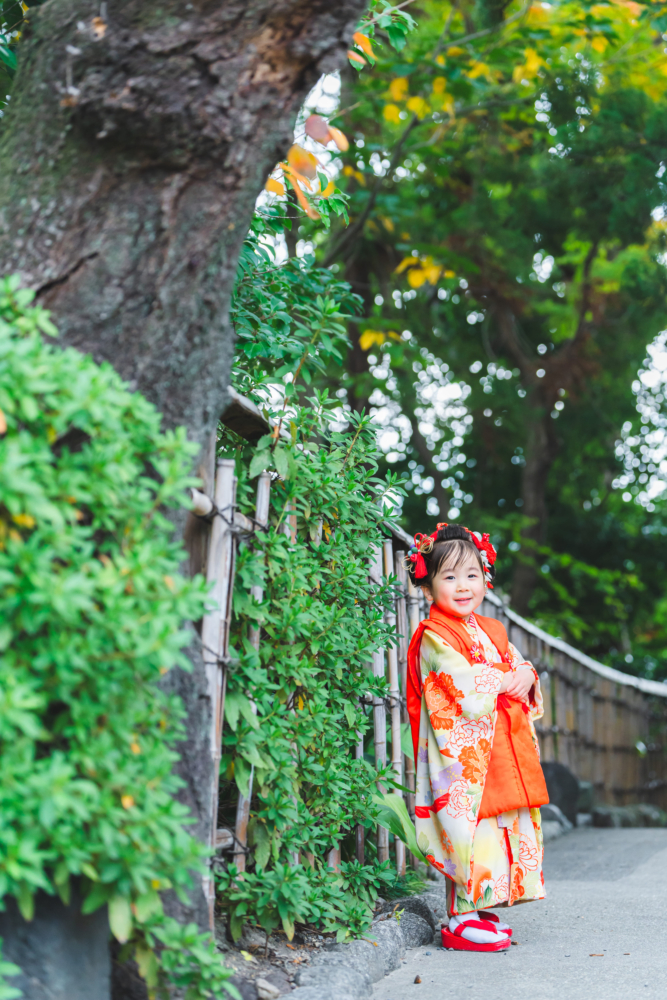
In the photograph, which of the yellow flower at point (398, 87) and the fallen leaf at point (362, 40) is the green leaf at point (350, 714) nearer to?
the fallen leaf at point (362, 40)

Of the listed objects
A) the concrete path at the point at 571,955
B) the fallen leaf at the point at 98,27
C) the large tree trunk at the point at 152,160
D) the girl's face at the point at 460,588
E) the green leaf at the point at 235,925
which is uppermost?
the fallen leaf at the point at 98,27

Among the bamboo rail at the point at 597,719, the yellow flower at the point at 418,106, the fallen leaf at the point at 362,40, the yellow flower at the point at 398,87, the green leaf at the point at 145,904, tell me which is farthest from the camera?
the yellow flower at the point at 398,87

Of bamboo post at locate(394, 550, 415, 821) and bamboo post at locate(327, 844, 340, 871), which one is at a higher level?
bamboo post at locate(394, 550, 415, 821)

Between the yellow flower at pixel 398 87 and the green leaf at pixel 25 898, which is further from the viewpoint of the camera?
the yellow flower at pixel 398 87

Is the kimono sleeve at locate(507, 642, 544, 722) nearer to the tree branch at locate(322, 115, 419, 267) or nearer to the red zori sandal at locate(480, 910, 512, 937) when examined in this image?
the red zori sandal at locate(480, 910, 512, 937)

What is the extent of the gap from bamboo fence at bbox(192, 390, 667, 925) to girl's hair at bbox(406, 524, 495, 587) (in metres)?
0.13

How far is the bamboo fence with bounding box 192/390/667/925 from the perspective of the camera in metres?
2.28

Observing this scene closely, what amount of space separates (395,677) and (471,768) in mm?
645

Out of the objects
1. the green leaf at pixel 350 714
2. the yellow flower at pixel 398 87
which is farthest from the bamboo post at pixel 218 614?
the yellow flower at pixel 398 87

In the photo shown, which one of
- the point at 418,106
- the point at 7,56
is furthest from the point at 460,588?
the point at 418,106

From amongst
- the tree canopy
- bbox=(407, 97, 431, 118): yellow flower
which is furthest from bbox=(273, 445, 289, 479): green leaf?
bbox=(407, 97, 431, 118): yellow flower

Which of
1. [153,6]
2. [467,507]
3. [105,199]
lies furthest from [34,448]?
[467,507]

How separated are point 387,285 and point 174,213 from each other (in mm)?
8560

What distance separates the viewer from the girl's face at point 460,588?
130 inches
